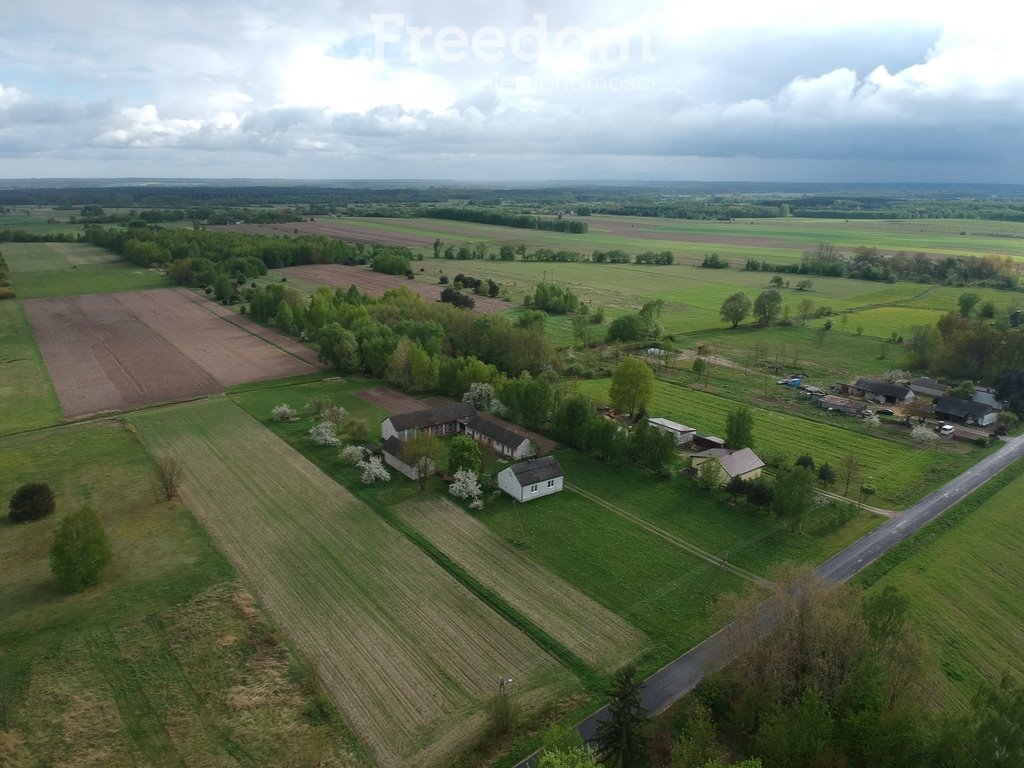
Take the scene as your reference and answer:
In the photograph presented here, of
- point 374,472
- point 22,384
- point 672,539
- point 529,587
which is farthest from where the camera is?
point 22,384

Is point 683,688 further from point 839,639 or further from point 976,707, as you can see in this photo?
point 976,707

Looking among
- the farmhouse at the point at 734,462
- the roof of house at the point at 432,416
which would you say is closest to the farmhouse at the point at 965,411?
the farmhouse at the point at 734,462

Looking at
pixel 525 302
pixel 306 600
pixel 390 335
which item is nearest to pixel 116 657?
pixel 306 600

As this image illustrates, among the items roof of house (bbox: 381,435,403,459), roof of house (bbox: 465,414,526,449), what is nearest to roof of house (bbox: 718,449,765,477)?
roof of house (bbox: 465,414,526,449)

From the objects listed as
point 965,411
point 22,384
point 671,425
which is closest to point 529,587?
point 671,425

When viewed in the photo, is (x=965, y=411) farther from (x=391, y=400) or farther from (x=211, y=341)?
(x=211, y=341)
